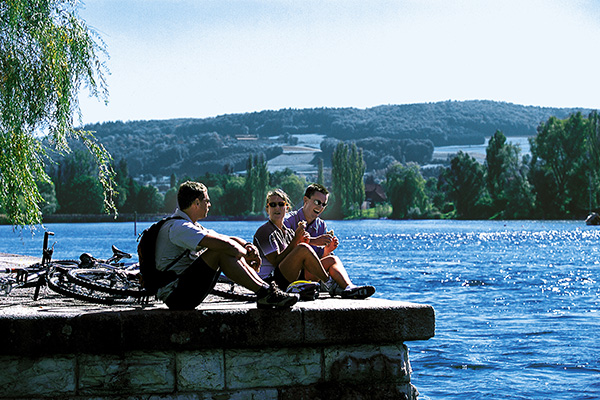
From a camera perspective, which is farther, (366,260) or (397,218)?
(397,218)

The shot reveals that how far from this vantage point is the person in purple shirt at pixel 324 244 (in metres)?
6.66

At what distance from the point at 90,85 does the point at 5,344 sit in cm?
771

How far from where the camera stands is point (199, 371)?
524 centimetres

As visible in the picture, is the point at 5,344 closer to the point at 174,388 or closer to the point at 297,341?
the point at 174,388

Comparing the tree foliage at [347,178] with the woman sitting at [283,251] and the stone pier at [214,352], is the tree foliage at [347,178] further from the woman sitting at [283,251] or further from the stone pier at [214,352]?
the stone pier at [214,352]

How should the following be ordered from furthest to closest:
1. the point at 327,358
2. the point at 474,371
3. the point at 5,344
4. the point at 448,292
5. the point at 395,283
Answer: the point at 395,283 < the point at 448,292 < the point at 474,371 < the point at 327,358 < the point at 5,344

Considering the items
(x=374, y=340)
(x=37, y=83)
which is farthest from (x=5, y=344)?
(x=37, y=83)

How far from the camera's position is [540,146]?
9606cm

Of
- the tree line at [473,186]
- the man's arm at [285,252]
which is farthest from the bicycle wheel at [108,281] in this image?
the tree line at [473,186]

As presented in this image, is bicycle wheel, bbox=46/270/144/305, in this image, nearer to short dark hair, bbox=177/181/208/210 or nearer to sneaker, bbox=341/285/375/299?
short dark hair, bbox=177/181/208/210

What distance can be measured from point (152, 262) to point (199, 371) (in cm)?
85

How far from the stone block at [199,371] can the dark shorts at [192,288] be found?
33 centimetres

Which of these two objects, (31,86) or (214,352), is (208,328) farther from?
(31,86)

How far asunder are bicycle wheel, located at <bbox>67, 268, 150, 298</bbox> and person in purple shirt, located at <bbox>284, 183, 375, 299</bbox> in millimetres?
1493
